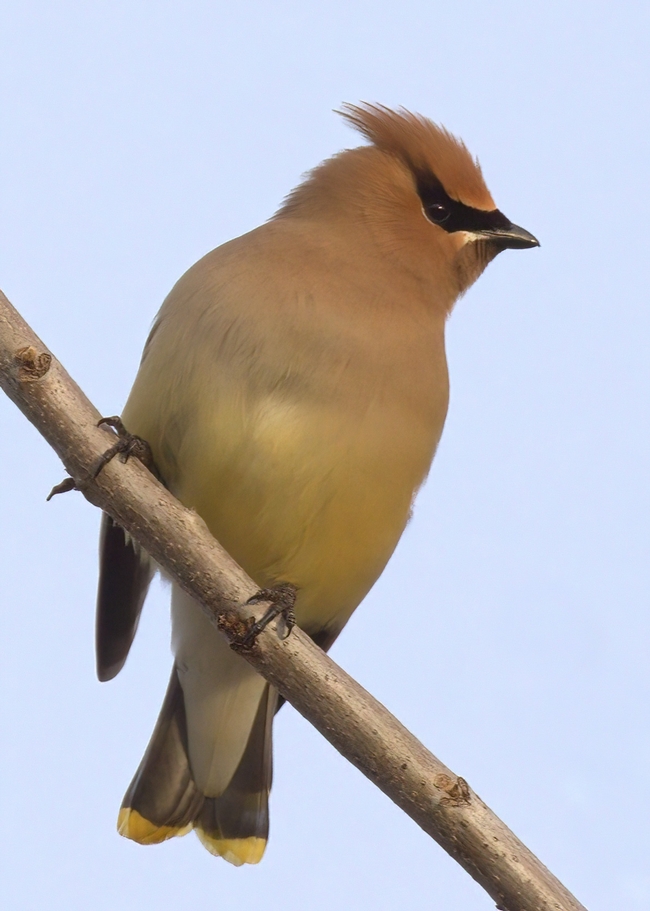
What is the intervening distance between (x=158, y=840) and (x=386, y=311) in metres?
2.08

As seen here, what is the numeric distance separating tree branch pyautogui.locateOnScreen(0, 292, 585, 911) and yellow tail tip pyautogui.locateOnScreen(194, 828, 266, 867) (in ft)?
5.45

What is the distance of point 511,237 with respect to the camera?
479 cm

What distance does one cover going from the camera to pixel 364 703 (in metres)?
3.15

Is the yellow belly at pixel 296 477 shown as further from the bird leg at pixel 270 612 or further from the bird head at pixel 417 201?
the bird head at pixel 417 201

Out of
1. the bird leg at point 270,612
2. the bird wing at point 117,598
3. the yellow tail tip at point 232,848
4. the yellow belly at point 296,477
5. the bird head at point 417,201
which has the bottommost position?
the yellow tail tip at point 232,848

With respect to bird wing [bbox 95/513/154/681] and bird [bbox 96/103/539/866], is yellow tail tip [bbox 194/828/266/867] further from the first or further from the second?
bird wing [bbox 95/513/154/681]

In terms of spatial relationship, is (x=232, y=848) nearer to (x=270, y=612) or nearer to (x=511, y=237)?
(x=270, y=612)

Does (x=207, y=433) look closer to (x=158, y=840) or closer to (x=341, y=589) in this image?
(x=341, y=589)

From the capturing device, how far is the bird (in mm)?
3848

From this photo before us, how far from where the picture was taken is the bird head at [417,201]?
4574 millimetres

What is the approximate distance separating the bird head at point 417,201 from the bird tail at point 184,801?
1.72 meters

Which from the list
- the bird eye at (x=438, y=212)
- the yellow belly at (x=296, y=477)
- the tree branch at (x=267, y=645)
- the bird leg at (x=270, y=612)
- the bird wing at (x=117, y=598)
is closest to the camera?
the tree branch at (x=267, y=645)

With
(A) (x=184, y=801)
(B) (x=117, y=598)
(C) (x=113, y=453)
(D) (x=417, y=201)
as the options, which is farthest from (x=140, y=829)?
(D) (x=417, y=201)

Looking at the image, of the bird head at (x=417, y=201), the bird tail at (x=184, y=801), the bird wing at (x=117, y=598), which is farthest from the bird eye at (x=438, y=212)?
the bird tail at (x=184, y=801)
